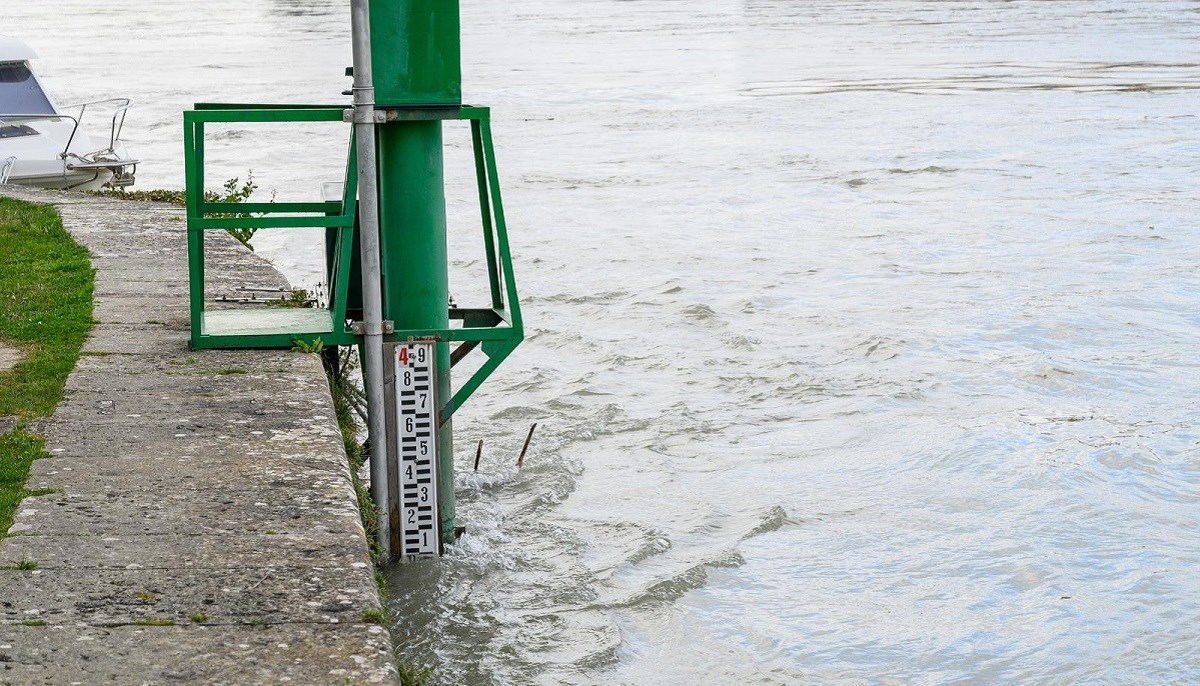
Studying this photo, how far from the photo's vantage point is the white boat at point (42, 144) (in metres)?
14.4

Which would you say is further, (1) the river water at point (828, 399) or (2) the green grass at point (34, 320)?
(1) the river water at point (828, 399)

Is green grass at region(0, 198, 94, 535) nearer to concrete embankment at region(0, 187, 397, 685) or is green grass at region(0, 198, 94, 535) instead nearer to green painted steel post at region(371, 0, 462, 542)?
concrete embankment at region(0, 187, 397, 685)

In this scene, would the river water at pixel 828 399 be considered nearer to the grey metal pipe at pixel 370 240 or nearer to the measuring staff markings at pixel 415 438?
the measuring staff markings at pixel 415 438

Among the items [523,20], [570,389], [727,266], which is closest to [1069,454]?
[570,389]

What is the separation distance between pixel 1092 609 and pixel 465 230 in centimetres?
999

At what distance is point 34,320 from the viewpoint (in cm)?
741

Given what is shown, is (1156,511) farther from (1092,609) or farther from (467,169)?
(467,169)

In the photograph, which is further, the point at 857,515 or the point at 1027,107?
the point at 1027,107

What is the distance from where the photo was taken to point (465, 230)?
15.6 meters

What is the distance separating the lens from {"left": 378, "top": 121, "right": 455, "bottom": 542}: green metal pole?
591 centimetres

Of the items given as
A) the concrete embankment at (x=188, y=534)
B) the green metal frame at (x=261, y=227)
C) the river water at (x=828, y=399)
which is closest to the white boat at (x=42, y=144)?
the river water at (x=828, y=399)

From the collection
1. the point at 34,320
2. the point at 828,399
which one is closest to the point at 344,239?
the point at 34,320

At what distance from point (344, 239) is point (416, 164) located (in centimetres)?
49

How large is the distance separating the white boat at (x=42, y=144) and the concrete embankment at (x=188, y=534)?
26.3 ft
